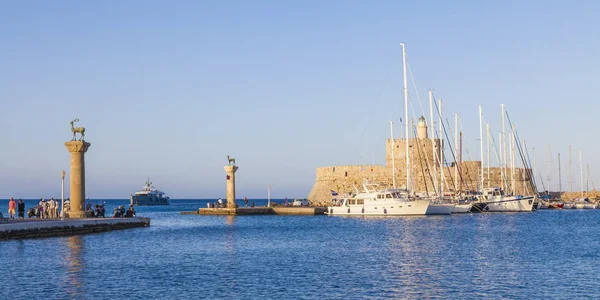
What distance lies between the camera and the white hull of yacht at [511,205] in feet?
228

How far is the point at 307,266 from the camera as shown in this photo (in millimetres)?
26812

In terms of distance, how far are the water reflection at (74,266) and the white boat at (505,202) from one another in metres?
43.5

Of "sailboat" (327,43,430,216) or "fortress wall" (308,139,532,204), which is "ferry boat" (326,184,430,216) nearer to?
"sailboat" (327,43,430,216)

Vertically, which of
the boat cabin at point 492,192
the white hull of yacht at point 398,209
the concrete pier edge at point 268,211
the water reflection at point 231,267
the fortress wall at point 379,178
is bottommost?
the water reflection at point 231,267

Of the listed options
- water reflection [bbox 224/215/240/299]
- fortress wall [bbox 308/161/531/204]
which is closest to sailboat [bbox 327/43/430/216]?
fortress wall [bbox 308/161/531/204]

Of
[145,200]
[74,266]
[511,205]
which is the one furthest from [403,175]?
[145,200]

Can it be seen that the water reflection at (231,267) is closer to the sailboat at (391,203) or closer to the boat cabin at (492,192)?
the sailboat at (391,203)

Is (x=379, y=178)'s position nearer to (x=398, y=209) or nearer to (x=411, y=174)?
(x=411, y=174)

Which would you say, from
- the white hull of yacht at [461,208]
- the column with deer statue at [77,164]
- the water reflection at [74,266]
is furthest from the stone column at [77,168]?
the white hull of yacht at [461,208]

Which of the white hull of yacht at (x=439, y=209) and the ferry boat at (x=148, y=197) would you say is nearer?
the white hull of yacht at (x=439, y=209)

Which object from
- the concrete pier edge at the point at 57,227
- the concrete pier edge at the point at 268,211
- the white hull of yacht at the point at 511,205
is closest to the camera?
the concrete pier edge at the point at 57,227

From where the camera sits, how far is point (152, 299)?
63.9ft

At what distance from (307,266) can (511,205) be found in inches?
1895

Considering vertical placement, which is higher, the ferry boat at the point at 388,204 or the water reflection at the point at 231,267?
the ferry boat at the point at 388,204
